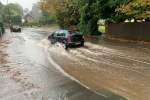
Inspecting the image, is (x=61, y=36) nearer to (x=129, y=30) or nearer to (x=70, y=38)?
(x=70, y=38)

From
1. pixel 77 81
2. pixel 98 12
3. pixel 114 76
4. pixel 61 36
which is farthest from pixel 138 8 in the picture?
pixel 77 81

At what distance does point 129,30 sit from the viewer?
44.8ft

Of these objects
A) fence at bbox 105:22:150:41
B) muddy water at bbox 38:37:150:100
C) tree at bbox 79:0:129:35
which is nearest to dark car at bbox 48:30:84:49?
muddy water at bbox 38:37:150:100

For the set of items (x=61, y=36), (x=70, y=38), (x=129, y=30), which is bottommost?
(x=70, y=38)

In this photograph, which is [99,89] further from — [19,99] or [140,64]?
[140,64]

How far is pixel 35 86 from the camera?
14.3 feet

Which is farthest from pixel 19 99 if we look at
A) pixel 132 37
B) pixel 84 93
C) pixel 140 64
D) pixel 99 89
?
pixel 132 37

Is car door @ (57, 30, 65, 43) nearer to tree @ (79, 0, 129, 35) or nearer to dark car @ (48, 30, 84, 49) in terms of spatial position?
dark car @ (48, 30, 84, 49)

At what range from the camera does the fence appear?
12339 mm

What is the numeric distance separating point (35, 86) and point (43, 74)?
1.10 meters

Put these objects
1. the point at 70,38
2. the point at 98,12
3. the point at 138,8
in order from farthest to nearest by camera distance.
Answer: the point at 98,12, the point at 138,8, the point at 70,38

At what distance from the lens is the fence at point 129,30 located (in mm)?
12339

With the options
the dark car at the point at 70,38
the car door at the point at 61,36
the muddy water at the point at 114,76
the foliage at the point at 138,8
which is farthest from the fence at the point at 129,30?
the car door at the point at 61,36

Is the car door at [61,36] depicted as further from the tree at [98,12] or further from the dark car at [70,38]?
the tree at [98,12]
